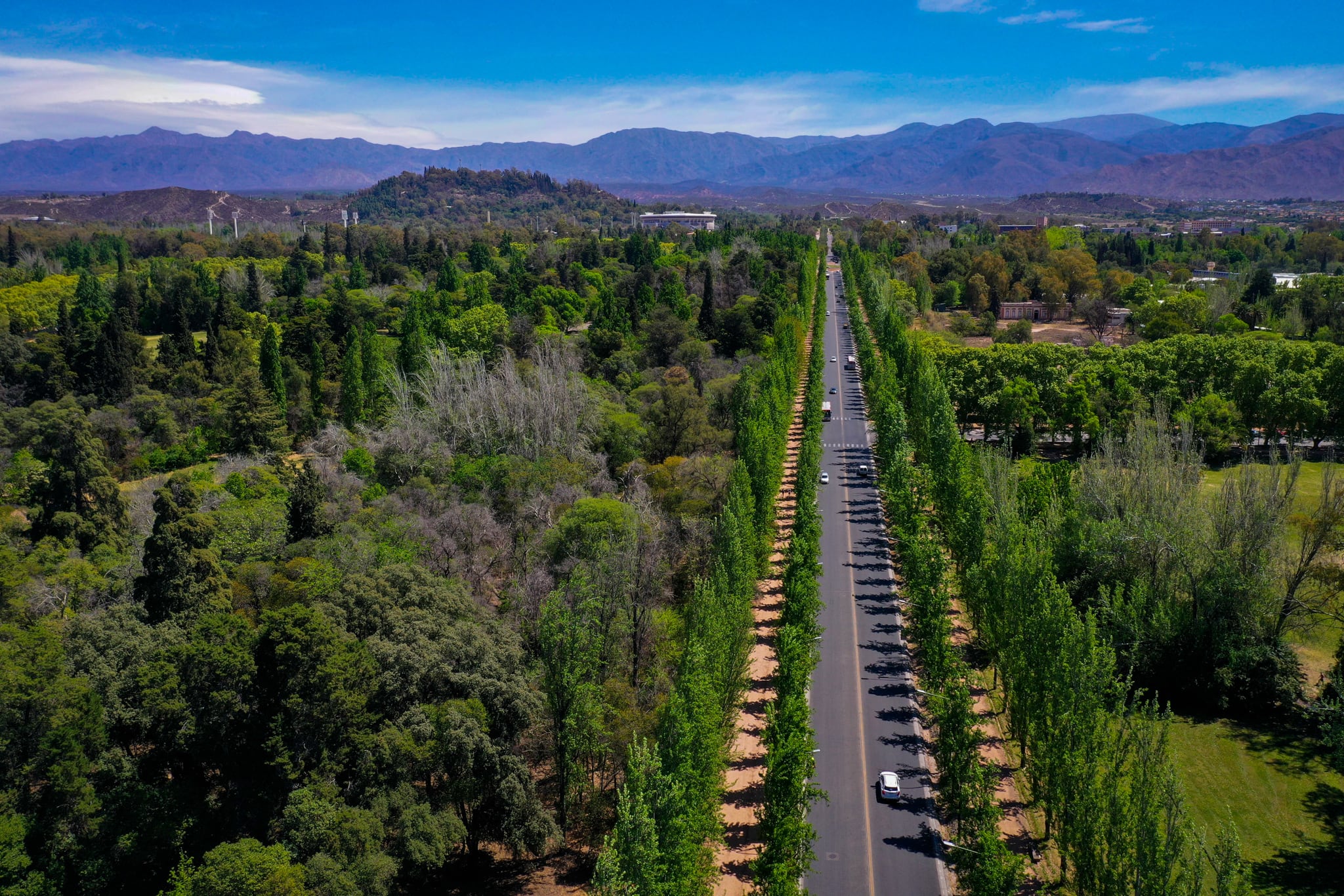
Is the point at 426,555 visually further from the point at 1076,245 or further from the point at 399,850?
the point at 1076,245

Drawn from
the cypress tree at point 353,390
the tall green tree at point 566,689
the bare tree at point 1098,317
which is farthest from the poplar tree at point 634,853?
the bare tree at point 1098,317

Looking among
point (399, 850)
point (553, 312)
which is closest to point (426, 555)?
point (399, 850)

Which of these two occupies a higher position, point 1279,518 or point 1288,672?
point 1279,518

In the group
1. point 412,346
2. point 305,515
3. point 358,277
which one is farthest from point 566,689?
point 358,277

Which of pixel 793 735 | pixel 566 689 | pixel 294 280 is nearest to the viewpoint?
pixel 793 735

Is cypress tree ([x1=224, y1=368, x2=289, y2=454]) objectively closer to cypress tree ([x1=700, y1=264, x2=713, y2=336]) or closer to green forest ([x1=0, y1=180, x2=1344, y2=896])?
green forest ([x1=0, y1=180, x2=1344, y2=896])

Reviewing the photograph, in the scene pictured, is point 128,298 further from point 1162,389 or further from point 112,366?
point 1162,389
